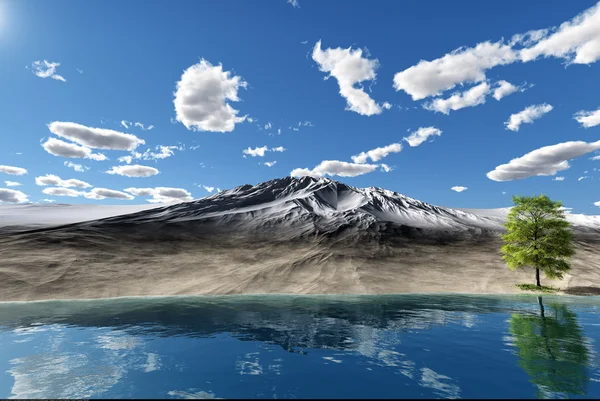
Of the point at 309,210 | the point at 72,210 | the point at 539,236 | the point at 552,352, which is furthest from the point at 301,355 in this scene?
the point at 72,210

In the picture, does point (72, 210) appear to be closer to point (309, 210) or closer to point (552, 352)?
point (309, 210)

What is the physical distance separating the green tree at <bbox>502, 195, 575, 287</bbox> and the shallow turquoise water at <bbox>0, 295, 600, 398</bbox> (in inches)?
935

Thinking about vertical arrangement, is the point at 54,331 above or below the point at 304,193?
below

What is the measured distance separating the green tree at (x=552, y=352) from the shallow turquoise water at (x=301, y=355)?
0.07 meters

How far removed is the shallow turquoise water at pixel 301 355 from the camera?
12406 millimetres

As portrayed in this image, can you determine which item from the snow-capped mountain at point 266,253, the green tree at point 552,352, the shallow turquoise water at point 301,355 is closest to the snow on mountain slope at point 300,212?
the snow-capped mountain at point 266,253

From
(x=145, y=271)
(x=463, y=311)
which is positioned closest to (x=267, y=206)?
(x=145, y=271)

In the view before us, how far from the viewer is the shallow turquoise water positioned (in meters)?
12.4

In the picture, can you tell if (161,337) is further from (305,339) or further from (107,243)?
(107,243)

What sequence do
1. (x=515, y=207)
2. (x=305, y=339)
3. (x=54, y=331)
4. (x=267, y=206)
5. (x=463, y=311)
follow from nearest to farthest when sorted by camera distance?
1. (x=305, y=339)
2. (x=54, y=331)
3. (x=463, y=311)
4. (x=515, y=207)
5. (x=267, y=206)

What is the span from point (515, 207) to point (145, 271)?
6249cm

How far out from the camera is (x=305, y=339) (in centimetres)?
1958

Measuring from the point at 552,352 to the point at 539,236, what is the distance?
4223 centimetres

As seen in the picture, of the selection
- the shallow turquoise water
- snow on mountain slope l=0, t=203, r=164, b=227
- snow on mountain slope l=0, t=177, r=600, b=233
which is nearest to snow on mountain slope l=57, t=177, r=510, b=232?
snow on mountain slope l=0, t=177, r=600, b=233
